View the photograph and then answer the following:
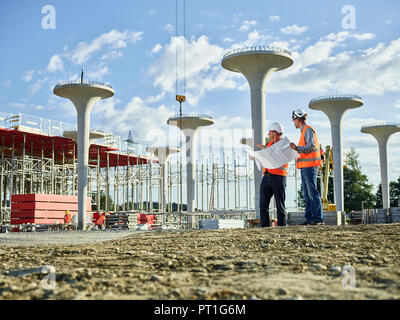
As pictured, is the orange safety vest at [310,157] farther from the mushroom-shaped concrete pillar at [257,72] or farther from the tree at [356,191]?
the tree at [356,191]

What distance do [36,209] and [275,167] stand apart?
784 inches

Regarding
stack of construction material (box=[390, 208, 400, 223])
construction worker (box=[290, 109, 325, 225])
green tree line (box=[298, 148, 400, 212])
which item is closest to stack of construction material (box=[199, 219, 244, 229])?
construction worker (box=[290, 109, 325, 225])

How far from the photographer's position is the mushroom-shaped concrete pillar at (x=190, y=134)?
30.3 metres

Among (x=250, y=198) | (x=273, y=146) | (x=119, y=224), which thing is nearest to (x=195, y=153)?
(x=250, y=198)

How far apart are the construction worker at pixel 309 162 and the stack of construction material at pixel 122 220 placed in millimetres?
14798

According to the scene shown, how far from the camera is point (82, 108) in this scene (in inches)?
926

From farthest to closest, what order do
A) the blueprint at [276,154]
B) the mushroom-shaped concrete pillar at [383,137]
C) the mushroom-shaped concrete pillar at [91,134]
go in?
the mushroom-shaped concrete pillar at [383,137] → the mushroom-shaped concrete pillar at [91,134] → the blueprint at [276,154]

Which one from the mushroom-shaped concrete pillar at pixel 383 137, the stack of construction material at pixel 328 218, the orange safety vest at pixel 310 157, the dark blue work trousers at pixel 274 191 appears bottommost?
the stack of construction material at pixel 328 218

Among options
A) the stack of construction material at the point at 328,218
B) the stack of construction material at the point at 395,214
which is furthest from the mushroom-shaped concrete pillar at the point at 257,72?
the stack of construction material at the point at 328,218

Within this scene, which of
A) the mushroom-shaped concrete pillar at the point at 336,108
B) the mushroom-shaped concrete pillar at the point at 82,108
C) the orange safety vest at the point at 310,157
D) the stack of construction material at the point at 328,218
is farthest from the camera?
the mushroom-shaped concrete pillar at the point at 336,108

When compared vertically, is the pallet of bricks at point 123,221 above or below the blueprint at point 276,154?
below

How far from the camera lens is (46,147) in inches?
1335
